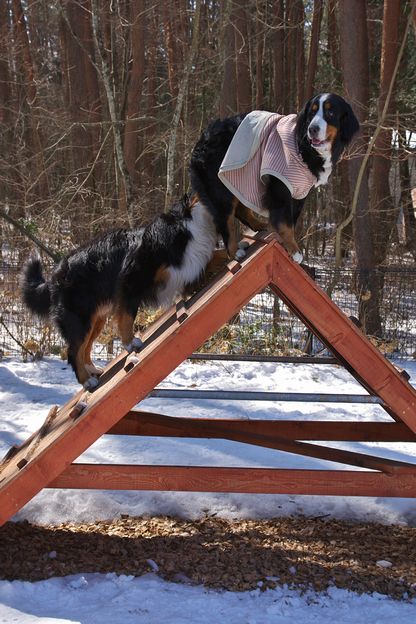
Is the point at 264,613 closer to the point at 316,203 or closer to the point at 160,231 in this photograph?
the point at 160,231

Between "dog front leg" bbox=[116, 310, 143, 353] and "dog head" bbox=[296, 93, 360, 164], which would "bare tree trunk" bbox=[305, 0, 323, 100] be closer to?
"dog head" bbox=[296, 93, 360, 164]

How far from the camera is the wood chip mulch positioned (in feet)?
10.6

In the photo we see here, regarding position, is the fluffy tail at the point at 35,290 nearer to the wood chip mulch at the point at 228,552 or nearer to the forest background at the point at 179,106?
the wood chip mulch at the point at 228,552

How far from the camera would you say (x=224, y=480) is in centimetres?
329

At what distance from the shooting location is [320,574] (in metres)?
3.31

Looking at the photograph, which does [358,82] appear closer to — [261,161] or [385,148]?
[385,148]

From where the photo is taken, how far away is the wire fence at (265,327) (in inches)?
325

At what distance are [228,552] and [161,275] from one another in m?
1.67

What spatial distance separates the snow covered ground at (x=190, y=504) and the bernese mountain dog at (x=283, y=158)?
5.62 ft

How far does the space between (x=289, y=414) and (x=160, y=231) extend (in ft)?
8.81

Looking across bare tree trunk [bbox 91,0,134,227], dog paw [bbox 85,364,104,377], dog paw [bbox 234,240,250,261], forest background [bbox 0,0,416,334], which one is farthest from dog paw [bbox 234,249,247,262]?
bare tree trunk [bbox 91,0,134,227]

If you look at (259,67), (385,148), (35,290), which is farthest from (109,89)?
(259,67)

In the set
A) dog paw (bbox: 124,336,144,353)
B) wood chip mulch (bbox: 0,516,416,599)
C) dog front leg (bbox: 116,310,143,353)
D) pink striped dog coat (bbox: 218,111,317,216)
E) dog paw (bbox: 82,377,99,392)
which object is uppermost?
pink striped dog coat (bbox: 218,111,317,216)

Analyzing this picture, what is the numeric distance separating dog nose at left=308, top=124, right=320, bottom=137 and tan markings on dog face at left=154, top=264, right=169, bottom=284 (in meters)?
1.19
